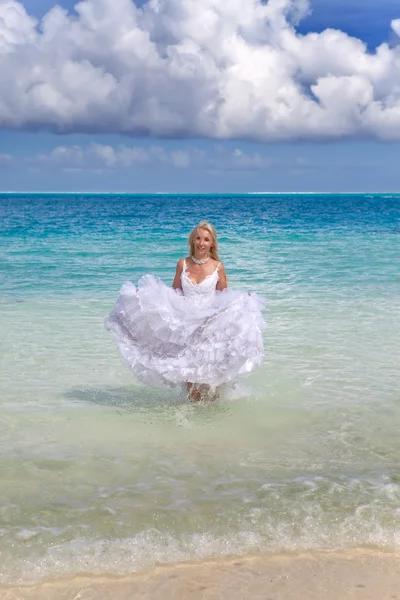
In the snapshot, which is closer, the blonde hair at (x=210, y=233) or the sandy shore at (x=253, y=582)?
the sandy shore at (x=253, y=582)

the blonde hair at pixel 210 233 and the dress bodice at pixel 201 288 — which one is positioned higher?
the blonde hair at pixel 210 233

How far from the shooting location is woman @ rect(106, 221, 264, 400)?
6.69 m

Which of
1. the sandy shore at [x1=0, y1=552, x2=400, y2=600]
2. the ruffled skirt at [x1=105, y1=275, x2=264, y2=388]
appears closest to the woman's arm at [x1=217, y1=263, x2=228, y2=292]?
the ruffled skirt at [x1=105, y1=275, x2=264, y2=388]

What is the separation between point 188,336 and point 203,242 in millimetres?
1068

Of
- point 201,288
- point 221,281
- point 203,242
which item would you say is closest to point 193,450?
point 201,288

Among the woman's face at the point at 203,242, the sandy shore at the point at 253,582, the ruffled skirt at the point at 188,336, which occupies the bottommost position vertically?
the sandy shore at the point at 253,582

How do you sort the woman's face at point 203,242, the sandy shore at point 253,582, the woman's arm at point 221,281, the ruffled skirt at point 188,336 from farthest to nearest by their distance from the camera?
the woman's arm at point 221,281
the woman's face at point 203,242
the ruffled skirt at point 188,336
the sandy shore at point 253,582

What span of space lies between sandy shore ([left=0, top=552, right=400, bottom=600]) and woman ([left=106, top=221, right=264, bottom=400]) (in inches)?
102

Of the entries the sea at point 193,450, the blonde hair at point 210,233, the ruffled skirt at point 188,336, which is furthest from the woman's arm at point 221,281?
the sea at point 193,450

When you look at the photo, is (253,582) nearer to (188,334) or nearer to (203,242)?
(188,334)

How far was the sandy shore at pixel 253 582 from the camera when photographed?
12.7ft

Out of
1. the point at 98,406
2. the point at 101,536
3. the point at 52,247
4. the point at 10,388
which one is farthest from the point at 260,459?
the point at 52,247

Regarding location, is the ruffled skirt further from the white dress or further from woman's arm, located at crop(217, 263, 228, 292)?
woman's arm, located at crop(217, 263, 228, 292)

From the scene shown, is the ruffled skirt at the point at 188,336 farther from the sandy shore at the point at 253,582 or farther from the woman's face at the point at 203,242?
the sandy shore at the point at 253,582
